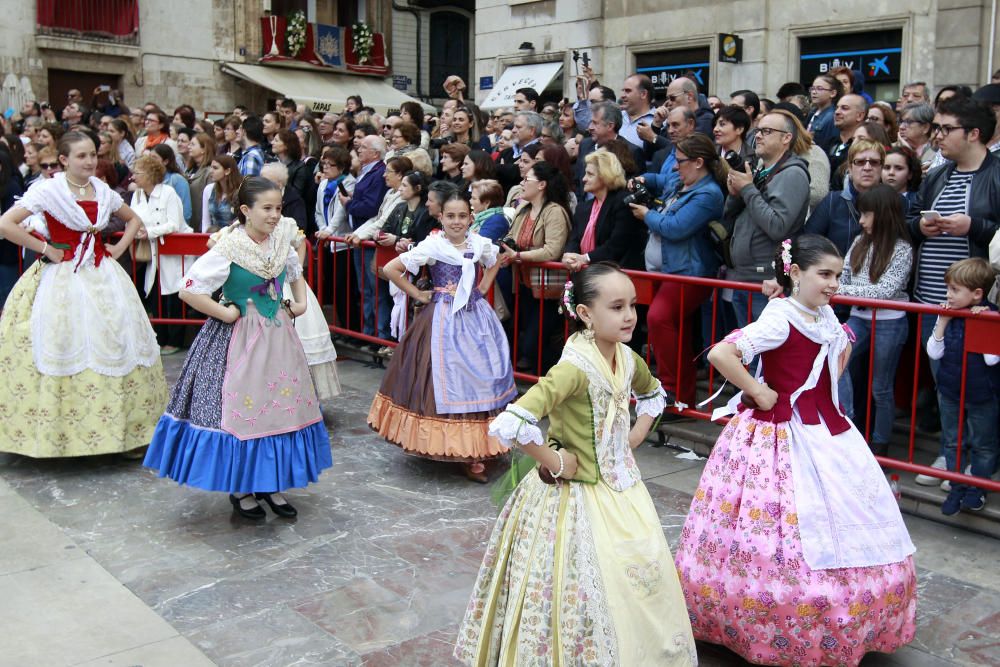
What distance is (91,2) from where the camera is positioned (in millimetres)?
25422

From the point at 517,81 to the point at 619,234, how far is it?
13.4m

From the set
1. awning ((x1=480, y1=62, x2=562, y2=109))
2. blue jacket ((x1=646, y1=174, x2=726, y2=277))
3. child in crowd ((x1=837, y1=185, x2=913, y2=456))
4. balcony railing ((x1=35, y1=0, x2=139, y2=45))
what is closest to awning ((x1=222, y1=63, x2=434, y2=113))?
balcony railing ((x1=35, y1=0, x2=139, y2=45))

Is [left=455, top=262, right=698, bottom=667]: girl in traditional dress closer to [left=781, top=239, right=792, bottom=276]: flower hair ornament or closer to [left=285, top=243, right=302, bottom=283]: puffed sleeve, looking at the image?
[left=781, top=239, right=792, bottom=276]: flower hair ornament

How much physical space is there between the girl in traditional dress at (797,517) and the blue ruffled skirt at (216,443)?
224cm

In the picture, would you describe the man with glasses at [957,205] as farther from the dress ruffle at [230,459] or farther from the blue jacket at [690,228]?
the dress ruffle at [230,459]

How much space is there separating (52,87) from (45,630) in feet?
78.3

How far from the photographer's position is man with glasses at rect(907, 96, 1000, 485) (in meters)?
5.74

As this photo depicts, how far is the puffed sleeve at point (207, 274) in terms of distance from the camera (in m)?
5.34

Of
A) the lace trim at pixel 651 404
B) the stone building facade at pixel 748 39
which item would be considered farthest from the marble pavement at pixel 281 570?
the stone building facade at pixel 748 39

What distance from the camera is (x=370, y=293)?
9.27m

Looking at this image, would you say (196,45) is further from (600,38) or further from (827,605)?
(827,605)

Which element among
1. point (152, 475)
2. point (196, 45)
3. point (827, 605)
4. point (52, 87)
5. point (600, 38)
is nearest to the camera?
point (827, 605)

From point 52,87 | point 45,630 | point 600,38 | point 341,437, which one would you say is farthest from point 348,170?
point 52,87

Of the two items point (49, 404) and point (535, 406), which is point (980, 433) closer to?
point (535, 406)
